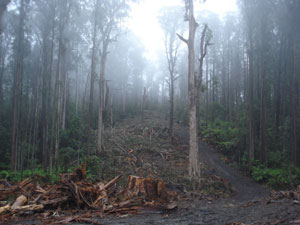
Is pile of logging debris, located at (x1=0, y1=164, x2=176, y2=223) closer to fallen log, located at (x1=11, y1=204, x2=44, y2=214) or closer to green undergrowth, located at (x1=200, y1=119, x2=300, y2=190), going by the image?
fallen log, located at (x1=11, y1=204, x2=44, y2=214)

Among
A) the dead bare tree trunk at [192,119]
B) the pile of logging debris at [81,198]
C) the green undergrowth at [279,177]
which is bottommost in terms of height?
the green undergrowth at [279,177]

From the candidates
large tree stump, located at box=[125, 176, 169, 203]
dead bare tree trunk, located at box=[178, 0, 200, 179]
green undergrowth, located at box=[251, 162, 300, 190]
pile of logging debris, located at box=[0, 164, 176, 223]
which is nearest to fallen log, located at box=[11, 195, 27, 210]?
pile of logging debris, located at box=[0, 164, 176, 223]

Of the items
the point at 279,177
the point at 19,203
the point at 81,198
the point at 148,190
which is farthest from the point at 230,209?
the point at 279,177

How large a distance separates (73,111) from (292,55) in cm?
1782

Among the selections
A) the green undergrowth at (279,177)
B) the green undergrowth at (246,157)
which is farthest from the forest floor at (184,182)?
the green undergrowth at (246,157)

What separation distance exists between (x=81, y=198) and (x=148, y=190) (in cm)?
177

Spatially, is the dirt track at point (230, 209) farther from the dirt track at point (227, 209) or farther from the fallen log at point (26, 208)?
the fallen log at point (26, 208)

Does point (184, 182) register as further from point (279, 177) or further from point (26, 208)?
point (26, 208)

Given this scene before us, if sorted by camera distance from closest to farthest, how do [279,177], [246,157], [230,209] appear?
[230,209], [279,177], [246,157]

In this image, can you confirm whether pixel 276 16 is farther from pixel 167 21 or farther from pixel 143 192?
pixel 143 192

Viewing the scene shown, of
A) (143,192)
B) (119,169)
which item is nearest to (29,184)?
(143,192)

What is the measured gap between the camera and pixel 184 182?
1084 centimetres

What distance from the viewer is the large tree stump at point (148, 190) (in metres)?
6.44

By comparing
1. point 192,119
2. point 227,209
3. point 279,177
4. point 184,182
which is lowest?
point 279,177
